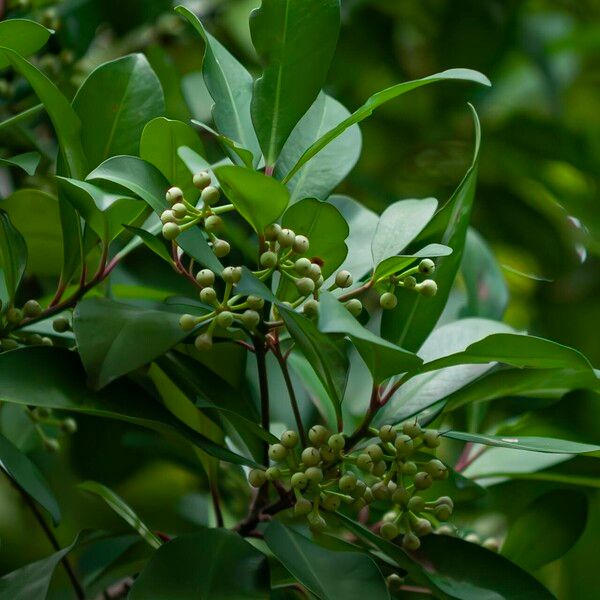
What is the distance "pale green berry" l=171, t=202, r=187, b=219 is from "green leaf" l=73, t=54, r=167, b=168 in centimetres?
15

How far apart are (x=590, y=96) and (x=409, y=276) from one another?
1.88 m

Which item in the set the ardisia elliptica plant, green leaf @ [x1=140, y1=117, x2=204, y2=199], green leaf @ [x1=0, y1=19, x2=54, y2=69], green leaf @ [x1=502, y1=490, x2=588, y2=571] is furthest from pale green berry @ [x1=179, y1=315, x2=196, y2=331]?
green leaf @ [x1=502, y1=490, x2=588, y2=571]

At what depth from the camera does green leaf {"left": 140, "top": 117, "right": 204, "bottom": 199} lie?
703 millimetres

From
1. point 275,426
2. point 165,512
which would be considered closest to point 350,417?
point 275,426

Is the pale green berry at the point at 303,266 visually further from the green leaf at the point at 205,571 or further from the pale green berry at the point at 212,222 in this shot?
the green leaf at the point at 205,571

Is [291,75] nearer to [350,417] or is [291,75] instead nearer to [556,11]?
[350,417]

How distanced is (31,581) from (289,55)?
42 centimetres

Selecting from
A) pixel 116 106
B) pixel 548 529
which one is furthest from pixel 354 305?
pixel 548 529

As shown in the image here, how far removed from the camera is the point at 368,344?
0.65 metres

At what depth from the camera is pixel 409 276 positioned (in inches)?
27.4

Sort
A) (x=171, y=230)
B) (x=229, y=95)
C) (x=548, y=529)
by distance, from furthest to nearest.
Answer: (x=548, y=529)
(x=229, y=95)
(x=171, y=230)

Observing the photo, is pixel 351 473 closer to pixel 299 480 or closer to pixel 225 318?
pixel 299 480

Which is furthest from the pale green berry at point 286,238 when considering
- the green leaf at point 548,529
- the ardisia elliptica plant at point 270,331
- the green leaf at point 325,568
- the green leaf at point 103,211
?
the green leaf at point 548,529

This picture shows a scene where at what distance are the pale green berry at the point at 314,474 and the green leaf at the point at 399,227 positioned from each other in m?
0.14
